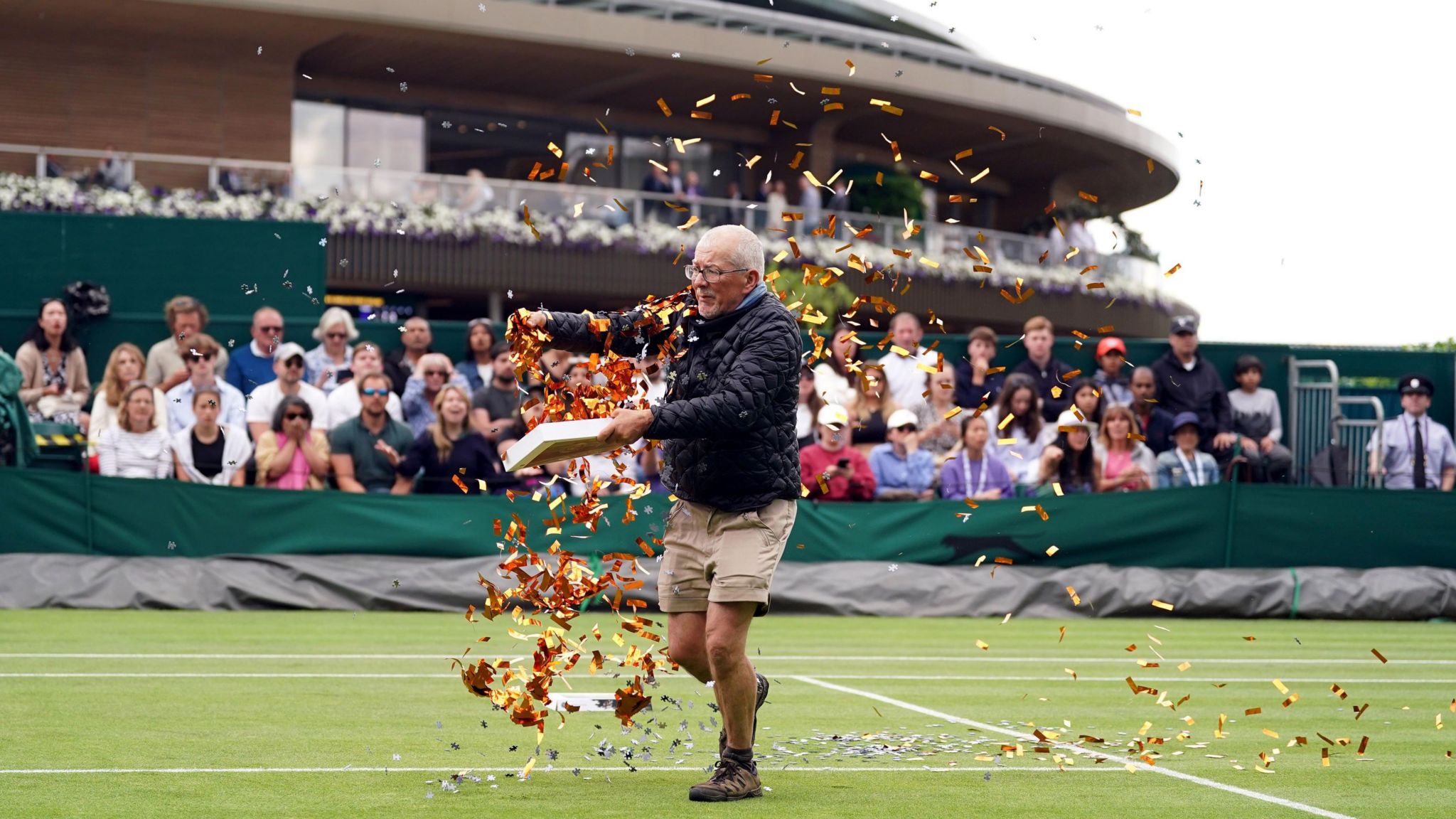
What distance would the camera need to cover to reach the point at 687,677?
37.0ft

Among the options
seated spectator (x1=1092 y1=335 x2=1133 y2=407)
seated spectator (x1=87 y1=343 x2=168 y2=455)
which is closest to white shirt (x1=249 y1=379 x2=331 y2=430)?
seated spectator (x1=87 y1=343 x2=168 y2=455)

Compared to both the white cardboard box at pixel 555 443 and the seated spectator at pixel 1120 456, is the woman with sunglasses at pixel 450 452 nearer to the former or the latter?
the seated spectator at pixel 1120 456

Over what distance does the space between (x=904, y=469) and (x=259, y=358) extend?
628 centimetres

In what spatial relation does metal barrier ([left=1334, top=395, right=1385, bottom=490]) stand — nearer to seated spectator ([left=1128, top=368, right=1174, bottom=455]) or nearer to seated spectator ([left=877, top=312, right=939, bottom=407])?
seated spectator ([left=1128, top=368, right=1174, bottom=455])

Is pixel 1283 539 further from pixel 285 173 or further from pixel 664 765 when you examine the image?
pixel 285 173

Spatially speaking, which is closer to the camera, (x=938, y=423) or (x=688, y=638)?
(x=688, y=638)

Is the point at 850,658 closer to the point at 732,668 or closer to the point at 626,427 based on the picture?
the point at 732,668

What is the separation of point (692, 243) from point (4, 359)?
59.0 feet

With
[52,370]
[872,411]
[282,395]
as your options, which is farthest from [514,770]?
[52,370]

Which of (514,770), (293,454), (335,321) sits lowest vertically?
(514,770)

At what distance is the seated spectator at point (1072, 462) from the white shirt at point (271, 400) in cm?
675

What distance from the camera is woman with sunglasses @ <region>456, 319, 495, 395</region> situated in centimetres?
1691

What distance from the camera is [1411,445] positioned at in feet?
60.9

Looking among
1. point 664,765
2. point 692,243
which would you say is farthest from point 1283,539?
point 692,243
